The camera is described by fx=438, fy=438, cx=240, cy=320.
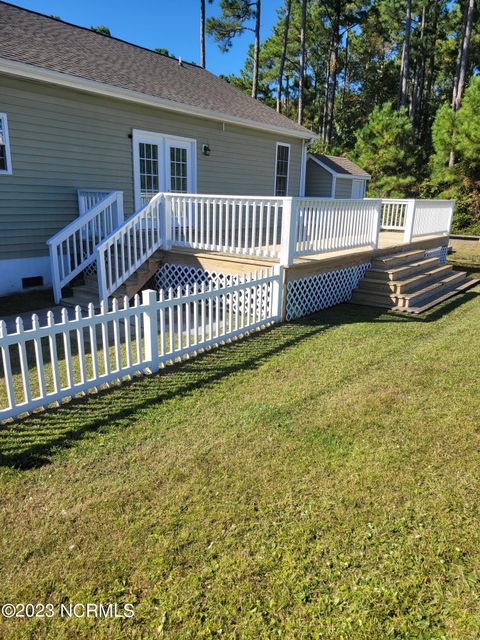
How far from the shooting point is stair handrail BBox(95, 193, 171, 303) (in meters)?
6.93

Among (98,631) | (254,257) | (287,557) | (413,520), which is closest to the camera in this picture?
(98,631)

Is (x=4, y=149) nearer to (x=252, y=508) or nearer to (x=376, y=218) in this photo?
(x=376, y=218)

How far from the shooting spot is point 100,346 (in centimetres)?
575

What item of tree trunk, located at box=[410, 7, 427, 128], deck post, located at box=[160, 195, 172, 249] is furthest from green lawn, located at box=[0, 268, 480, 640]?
tree trunk, located at box=[410, 7, 427, 128]

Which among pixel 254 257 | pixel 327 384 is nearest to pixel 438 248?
pixel 254 257

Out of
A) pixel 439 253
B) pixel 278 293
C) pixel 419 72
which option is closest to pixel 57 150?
pixel 278 293

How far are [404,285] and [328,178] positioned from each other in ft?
34.0

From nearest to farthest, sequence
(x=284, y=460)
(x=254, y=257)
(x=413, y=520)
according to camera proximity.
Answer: (x=413, y=520), (x=284, y=460), (x=254, y=257)

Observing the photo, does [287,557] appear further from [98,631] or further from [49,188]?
[49,188]

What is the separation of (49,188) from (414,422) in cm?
763

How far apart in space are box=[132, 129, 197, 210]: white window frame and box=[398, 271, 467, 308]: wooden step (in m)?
5.84

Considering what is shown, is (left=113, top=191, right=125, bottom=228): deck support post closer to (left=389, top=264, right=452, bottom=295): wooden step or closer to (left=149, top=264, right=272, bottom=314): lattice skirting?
(left=149, top=264, right=272, bottom=314): lattice skirting

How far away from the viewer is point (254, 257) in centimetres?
721

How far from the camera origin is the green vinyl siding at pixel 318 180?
17.3 metres
